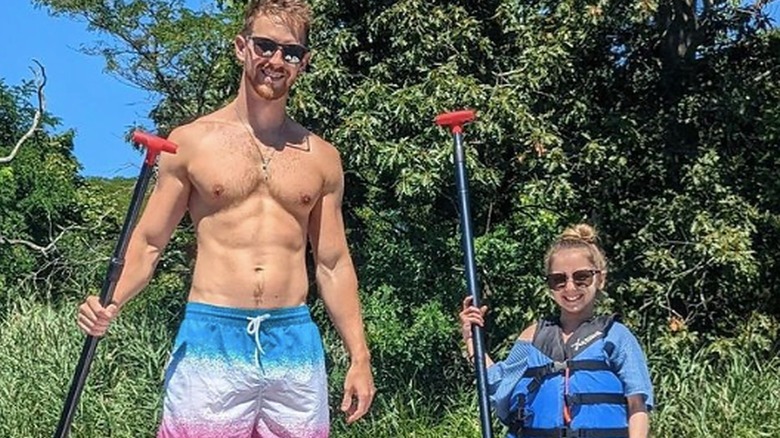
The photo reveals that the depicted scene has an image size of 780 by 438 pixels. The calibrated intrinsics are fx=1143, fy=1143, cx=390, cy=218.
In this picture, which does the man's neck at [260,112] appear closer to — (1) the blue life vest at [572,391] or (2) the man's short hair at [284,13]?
(2) the man's short hair at [284,13]

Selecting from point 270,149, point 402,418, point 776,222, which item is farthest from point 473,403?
point 270,149

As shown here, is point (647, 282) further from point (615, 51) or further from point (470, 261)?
point (470, 261)

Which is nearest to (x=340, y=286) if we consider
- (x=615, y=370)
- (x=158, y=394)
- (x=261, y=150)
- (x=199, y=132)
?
(x=261, y=150)

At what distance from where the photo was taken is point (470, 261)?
368 centimetres

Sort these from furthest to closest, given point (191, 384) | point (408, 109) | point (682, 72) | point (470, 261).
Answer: point (682, 72) → point (408, 109) → point (470, 261) → point (191, 384)

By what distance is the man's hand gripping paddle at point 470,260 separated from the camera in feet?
11.5

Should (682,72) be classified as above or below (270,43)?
above

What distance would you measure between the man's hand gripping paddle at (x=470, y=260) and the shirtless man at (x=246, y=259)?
1.92 ft

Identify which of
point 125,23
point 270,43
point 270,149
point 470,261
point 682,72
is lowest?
point 470,261

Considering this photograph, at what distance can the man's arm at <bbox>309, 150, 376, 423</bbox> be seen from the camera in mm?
3254

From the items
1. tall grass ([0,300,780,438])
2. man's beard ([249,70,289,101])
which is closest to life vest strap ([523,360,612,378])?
man's beard ([249,70,289,101])

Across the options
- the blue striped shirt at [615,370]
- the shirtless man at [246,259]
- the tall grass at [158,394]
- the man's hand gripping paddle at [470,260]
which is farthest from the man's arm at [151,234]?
the tall grass at [158,394]

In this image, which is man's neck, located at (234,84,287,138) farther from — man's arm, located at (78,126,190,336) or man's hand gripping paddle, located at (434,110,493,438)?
man's hand gripping paddle, located at (434,110,493,438)

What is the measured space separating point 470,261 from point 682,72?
4810 millimetres
